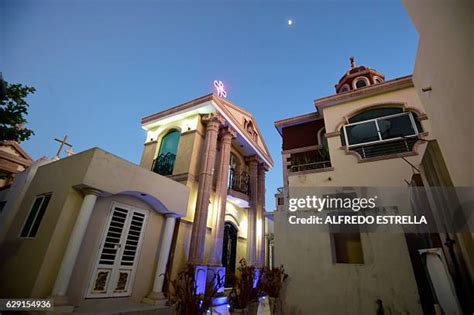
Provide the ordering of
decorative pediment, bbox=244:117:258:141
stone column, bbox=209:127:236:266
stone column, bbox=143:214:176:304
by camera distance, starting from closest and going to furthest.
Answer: stone column, bbox=143:214:176:304
stone column, bbox=209:127:236:266
decorative pediment, bbox=244:117:258:141

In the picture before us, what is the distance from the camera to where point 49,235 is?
15.2 ft

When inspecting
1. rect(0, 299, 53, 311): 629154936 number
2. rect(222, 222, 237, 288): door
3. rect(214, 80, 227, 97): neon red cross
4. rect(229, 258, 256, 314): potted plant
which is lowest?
rect(0, 299, 53, 311): 629154936 number

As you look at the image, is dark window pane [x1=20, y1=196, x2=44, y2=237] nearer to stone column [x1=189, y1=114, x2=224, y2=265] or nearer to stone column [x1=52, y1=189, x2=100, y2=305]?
stone column [x1=52, y1=189, x2=100, y2=305]

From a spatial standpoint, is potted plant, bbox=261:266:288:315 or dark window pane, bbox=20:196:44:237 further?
dark window pane, bbox=20:196:44:237

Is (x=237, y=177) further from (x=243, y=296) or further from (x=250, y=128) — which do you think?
(x=243, y=296)

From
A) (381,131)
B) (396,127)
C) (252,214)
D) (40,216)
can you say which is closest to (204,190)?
(252,214)

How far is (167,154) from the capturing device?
9.85 metres

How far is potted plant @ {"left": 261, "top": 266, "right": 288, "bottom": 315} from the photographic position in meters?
5.20

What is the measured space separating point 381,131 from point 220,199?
6.53 m

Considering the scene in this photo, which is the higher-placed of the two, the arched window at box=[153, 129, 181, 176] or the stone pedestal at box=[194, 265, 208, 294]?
the arched window at box=[153, 129, 181, 176]

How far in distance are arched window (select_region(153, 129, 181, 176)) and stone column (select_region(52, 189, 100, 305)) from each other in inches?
167

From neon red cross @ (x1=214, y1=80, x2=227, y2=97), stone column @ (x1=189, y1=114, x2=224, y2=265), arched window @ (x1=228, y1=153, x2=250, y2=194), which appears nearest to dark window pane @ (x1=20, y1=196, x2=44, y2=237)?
stone column @ (x1=189, y1=114, x2=224, y2=265)

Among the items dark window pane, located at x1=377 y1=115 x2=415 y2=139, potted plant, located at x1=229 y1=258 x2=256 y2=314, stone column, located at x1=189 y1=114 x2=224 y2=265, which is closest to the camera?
potted plant, located at x1=229 y1=258 x2=256 y2=314

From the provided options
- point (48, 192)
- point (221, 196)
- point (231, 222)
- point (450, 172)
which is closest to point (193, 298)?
point (450, 172)
